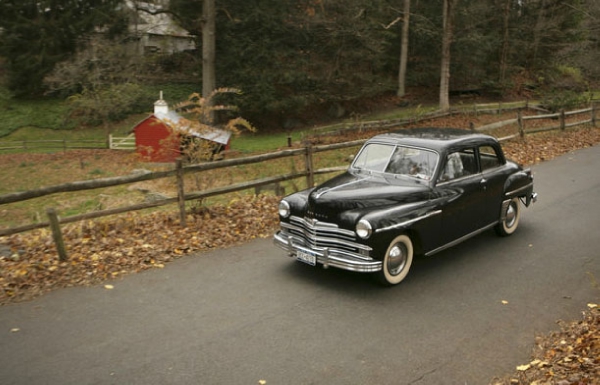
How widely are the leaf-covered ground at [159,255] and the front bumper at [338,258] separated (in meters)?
1.74

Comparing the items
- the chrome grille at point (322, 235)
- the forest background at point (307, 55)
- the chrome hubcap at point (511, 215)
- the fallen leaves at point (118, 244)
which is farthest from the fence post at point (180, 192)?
the forest background at point (307, 55)

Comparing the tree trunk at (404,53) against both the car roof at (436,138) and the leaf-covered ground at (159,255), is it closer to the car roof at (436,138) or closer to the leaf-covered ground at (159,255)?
the leaf-covered ground at (159,255)

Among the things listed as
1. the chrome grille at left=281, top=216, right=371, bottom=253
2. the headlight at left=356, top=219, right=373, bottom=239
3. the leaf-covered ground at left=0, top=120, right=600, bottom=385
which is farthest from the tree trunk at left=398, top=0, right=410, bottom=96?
the headlight at left=356, top=219, right=373, bottom=239

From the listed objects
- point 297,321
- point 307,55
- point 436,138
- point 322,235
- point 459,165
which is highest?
point 307,55

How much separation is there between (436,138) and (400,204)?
5.03 feet

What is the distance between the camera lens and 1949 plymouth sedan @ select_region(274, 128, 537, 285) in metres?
6.09

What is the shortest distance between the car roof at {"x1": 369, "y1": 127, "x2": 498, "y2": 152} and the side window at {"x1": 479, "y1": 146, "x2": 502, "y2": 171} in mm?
115

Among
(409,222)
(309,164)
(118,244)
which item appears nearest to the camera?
(409,222)

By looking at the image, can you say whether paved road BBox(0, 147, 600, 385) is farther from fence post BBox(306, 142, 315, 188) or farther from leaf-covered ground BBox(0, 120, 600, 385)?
fence post BBox(306, 142, 315, 188)

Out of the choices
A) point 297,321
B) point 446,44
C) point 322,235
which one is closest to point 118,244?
point 322,235

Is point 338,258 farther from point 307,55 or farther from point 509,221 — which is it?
point 307,55

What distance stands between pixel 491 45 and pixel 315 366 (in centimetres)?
3478

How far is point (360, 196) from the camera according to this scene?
20.8 ft

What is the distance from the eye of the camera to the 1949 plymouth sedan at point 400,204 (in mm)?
6090
